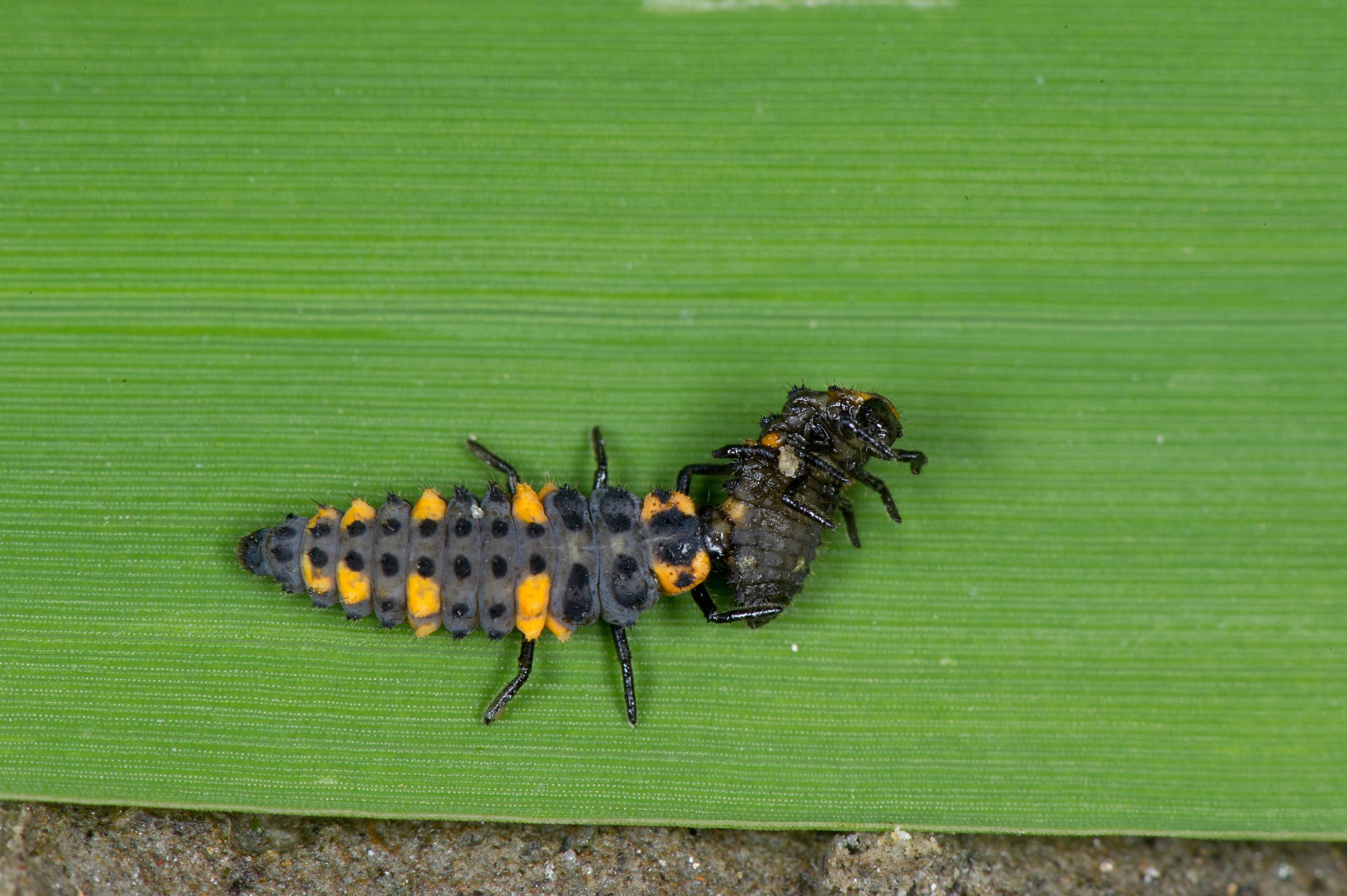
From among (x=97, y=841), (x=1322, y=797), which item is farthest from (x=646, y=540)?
(x=1322, y=797)

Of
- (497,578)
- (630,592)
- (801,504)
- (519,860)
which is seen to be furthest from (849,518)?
(519,860)

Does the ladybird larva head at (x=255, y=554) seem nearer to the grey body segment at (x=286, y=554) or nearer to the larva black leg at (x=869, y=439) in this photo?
the grey body segment at (x=286, y=554)

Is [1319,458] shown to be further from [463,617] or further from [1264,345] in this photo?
[463,617]

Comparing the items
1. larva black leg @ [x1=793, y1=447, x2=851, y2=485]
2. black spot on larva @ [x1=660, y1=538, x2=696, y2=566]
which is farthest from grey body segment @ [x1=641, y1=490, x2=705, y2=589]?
larva black leg @ [x1=793, y1=447, x2=851, y2=485]

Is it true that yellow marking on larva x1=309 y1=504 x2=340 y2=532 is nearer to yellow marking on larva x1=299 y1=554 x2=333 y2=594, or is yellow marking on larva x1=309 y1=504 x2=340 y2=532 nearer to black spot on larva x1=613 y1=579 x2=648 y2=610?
yellow marking on larva x1=299 y1=554 x2=333 y2=594

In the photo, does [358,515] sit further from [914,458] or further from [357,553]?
[914,458]

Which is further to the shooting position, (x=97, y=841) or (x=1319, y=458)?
(x=1319, y=458)

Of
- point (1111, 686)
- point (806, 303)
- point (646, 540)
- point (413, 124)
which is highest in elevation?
point (413, 124)
